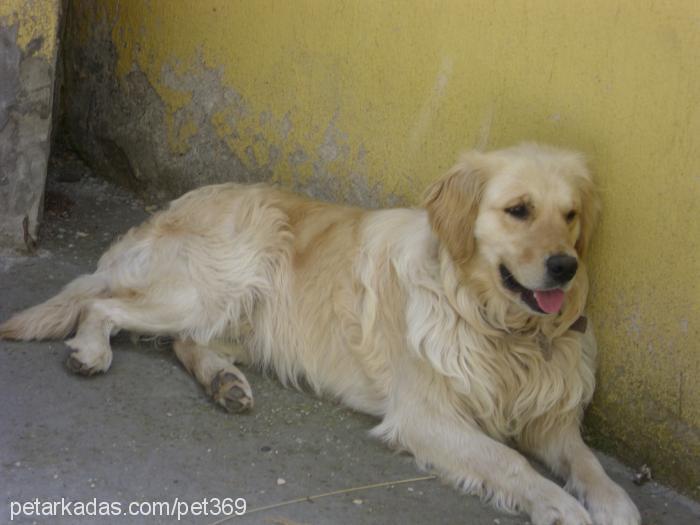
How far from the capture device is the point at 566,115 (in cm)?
407

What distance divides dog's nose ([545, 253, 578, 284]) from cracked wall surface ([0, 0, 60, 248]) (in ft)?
9.25

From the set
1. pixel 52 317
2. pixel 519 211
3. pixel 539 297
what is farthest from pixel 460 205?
pixel 52 317

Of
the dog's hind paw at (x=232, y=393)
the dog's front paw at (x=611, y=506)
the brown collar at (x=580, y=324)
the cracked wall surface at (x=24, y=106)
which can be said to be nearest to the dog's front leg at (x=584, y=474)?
the dog's front paw at (x=611, y=506)

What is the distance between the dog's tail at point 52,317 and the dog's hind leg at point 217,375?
1.53 ft

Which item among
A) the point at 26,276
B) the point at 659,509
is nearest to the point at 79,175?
the point at 26,276

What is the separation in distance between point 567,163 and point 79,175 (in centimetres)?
377

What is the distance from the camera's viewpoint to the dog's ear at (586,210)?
154 inches

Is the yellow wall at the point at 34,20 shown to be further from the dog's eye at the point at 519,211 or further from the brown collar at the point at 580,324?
the brown collar at the point at 580,324

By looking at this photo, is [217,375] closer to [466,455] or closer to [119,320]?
[119,320]

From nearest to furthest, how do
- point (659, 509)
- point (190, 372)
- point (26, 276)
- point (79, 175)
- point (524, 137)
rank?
point (659, 509) → point (524, 137) → point (190, 372) → point (26, 276) → point (79, 175)

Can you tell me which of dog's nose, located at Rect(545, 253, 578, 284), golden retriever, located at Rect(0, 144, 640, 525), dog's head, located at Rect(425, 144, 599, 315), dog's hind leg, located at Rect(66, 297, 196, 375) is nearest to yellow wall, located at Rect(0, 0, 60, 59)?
golden retriever, located at Rect(0, 144, 640, 525)

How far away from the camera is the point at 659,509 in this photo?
3.86m

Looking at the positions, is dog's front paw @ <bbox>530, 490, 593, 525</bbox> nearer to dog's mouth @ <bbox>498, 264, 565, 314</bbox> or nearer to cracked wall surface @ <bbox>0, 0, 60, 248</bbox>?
dog's mouth @ <bbox>498, 264, 565, 314</bbox>

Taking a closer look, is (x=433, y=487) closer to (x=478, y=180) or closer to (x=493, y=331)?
(x=493, y=331)
